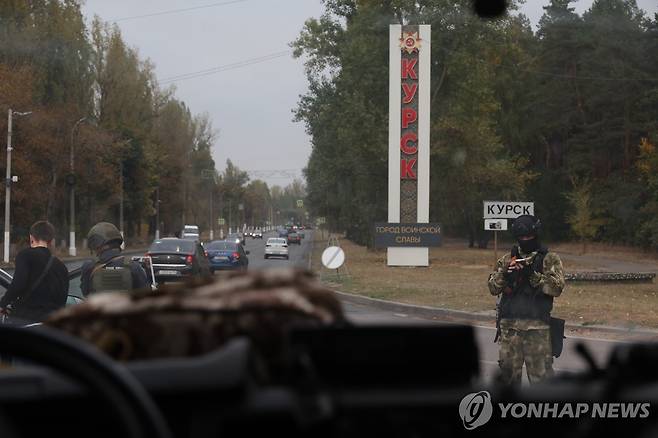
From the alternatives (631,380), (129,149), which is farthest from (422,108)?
(631,380)

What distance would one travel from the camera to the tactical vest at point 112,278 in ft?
27.1

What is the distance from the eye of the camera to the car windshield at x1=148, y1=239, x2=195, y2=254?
2423 centimetres

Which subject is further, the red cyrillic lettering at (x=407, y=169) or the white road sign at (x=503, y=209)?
the red cyrillic lettering at (x=407, y=169)

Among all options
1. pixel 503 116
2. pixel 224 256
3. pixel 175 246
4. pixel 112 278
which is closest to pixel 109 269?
pixel 112 278

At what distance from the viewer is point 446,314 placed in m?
20.9

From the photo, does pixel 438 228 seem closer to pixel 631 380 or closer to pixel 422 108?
pixel 422 108

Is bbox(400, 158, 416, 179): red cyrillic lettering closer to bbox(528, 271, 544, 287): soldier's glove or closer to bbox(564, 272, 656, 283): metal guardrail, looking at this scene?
bbox(564, 272, 656, 283): metal guardrail

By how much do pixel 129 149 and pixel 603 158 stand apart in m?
35.1

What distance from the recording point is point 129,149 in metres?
69.4

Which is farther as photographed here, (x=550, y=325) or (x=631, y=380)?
(x=550, y=325)

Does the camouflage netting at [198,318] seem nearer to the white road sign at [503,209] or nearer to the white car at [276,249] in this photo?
the white road sign at [503,209]

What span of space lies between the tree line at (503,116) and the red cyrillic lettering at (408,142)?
9206mm

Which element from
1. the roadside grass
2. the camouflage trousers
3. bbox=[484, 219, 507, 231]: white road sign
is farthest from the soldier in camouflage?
bbox=[484, 219, 507, 231]: white road sign

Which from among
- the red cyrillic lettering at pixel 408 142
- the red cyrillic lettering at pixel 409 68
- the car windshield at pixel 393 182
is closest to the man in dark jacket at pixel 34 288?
the car windshield at pixel 393 182
